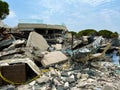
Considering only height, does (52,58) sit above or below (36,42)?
below

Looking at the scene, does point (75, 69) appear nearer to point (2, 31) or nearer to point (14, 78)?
point (14, 78)

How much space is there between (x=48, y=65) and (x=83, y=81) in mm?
2418

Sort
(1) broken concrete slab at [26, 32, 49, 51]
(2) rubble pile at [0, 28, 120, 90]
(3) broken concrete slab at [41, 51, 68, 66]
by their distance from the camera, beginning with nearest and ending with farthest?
(2) rubble pile at [0, 28, 120, 90] < (3) broken concrete slab at [41, 51, 68, 66] < (1) broken concrete slab at [26, 32, 49, 51]

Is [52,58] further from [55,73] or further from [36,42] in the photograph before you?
[36,42]

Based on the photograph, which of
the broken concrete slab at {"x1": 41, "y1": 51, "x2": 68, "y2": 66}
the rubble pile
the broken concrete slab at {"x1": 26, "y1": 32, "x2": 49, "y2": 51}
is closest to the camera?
the rubble pile

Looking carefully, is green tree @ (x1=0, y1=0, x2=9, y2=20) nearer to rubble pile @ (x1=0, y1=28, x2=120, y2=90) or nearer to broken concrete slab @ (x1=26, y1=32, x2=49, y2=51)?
broken concrete slab @ (x1=26, y1=32, x2=49, y2=51)

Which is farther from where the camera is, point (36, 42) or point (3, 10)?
point (3, 10)

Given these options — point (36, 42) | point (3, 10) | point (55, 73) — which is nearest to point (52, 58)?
point (55, 73)

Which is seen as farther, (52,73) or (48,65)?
(48,65)

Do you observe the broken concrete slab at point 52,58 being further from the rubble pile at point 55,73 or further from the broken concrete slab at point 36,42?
the broken concrete slab at point 36,42

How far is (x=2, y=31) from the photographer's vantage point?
14781 mm

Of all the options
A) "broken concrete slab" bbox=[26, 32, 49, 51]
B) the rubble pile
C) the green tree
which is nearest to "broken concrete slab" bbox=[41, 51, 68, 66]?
the rubble pile

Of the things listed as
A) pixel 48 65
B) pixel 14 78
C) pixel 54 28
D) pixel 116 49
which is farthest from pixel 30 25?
pixel 14 78

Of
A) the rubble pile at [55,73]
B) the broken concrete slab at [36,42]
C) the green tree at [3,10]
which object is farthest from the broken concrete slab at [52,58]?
the green tree at [3,10]
